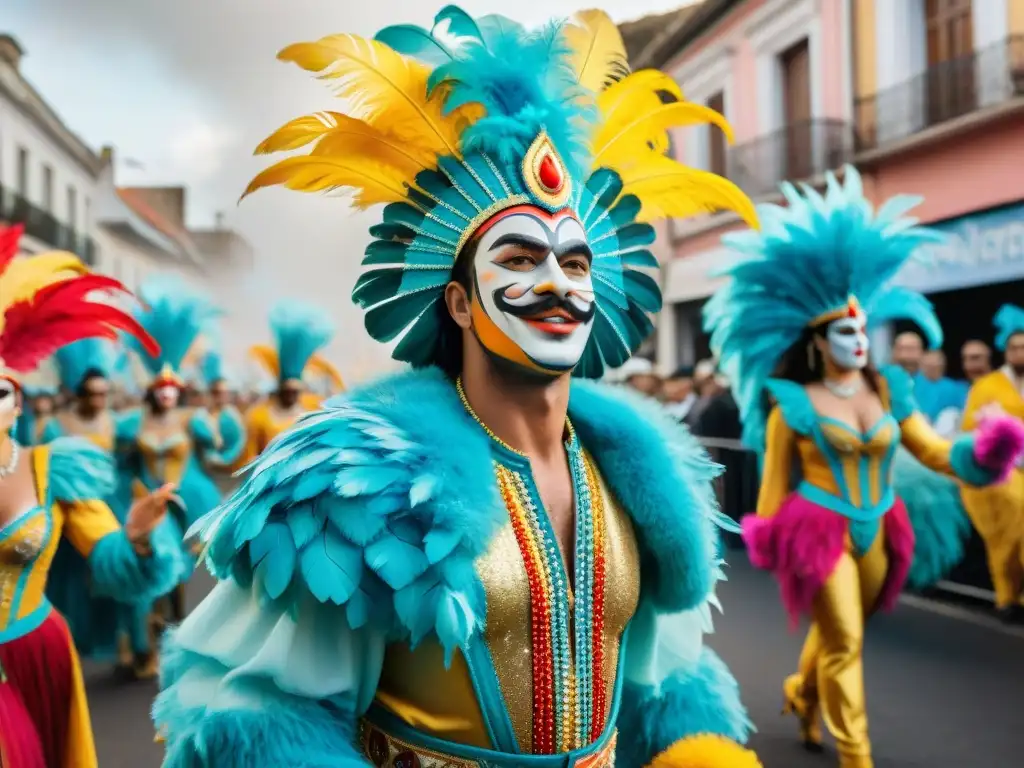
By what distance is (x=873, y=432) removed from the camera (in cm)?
468

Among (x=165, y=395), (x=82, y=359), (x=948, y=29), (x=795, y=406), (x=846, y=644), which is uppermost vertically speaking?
(x=948, y=29)

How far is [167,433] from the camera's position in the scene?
693 centimetres

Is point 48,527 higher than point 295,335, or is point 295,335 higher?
point 295,335

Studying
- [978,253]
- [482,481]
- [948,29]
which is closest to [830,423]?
[482,481]

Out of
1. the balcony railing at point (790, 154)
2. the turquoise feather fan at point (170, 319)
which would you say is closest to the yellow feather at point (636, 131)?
the turquoise feather fan at point (170, 319)

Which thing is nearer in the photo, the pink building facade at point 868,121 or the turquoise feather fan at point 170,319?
the turquoise feather fan at point 170,319

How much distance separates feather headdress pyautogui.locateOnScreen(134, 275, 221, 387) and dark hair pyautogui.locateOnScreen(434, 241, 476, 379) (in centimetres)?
533

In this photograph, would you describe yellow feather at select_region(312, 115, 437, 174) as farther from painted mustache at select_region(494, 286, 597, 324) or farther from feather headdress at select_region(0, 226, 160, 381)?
feather headdress at select_region(0, 226, 160, 381)

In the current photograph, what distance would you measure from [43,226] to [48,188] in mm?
2163

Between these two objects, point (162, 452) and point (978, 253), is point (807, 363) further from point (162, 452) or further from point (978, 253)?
point (978, 253)

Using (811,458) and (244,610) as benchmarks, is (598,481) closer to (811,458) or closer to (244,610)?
(244,610)

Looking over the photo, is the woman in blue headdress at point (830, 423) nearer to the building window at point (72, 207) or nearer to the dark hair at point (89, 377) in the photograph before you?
the dark hair at point (89, 377)

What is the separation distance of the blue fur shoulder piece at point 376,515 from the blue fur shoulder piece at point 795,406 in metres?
3.02

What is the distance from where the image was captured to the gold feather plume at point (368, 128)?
199 cm
